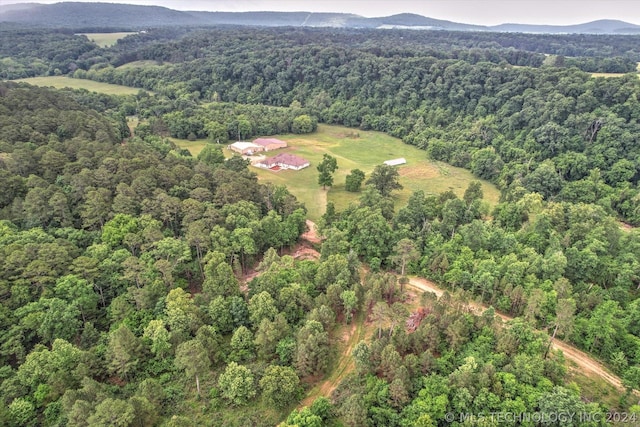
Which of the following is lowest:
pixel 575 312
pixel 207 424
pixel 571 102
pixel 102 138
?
pixel 207 424

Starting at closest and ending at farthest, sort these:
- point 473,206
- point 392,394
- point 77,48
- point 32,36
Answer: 1. point 392,394
2. point 473,206
3. point 77,48
4. point 32,36

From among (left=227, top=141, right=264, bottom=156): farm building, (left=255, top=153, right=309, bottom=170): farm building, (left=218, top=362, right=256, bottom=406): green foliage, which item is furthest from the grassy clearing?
(left=218, top=362, right=256, bottom=406): green foliage

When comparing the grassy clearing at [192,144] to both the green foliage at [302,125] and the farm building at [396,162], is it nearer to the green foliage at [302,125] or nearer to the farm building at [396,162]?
the green foliage at [302,125]

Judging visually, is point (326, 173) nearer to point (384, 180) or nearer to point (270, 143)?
point (384, 180)

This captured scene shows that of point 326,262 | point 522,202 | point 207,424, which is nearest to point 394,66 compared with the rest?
point 522,202

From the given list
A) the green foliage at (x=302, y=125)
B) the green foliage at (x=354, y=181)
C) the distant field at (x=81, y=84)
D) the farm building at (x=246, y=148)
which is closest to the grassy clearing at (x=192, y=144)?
the farm building at (x=246, y=148)

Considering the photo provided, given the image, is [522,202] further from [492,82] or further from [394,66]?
[394,66]
